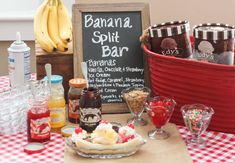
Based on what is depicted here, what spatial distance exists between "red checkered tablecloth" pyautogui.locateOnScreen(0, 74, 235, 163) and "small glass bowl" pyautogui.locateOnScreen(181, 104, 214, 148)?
1.3 inches

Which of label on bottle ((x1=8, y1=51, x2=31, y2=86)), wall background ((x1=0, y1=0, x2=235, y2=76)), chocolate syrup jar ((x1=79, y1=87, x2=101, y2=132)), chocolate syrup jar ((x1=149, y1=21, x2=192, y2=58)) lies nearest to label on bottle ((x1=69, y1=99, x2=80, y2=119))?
chocolate syrup jar ((x1=79, y1=87, x2=101, y2=132))

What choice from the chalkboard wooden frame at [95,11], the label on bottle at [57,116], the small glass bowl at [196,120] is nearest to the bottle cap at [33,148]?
the label on bottle at [57,116]

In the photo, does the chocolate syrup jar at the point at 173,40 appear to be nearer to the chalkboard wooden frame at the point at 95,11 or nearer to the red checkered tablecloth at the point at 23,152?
the chalkboard wooden frame at the point at 95,11

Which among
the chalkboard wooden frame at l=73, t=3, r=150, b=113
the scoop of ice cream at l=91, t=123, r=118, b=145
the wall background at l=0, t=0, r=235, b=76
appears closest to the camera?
the scoop of ice cream at l=91, t=123, r=118, b=145

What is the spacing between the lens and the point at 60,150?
1.66 meters

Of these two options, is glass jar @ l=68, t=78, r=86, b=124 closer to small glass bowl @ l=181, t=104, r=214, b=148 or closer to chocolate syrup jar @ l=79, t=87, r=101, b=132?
chocolate syrup jar @ l=79, t=87, r=101, b=132

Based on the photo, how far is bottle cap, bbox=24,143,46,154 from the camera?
164cm

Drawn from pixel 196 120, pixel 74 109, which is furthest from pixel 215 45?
pixel 74 109

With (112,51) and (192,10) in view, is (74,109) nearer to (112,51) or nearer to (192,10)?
(112,51)

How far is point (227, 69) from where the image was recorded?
1676mm

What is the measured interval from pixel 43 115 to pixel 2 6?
1271 mm

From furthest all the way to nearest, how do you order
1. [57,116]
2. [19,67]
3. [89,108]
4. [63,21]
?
[63,21], [19,67], [57,116], [89,108]

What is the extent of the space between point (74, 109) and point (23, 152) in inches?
9.8

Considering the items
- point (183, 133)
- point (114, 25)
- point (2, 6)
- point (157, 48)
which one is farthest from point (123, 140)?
point (2, 6)
